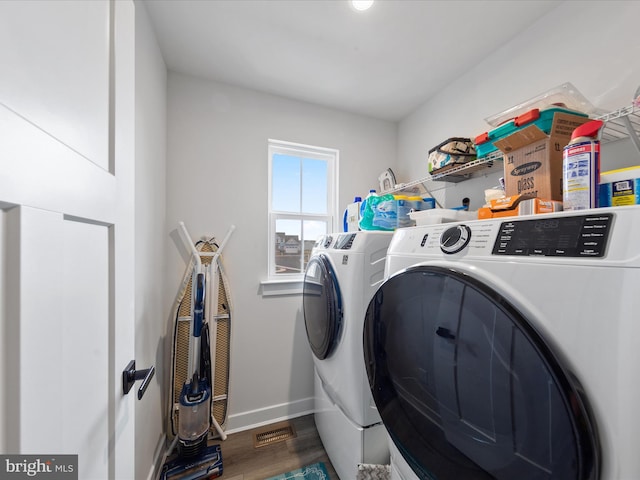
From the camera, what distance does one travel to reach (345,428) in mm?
1187

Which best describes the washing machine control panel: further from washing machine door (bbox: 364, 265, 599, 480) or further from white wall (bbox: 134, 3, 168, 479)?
white wall (bbox: 134, 3, 168, 479)

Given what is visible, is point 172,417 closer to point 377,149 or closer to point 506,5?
point 377,149

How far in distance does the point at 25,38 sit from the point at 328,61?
1.54 metres

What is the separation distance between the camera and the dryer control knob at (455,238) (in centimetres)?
→ 63

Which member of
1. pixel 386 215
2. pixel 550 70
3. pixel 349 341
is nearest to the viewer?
pixel 349 341

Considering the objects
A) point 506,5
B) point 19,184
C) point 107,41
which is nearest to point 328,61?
point 506,5

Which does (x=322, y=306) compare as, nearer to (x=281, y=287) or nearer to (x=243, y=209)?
(x=281, y=287)

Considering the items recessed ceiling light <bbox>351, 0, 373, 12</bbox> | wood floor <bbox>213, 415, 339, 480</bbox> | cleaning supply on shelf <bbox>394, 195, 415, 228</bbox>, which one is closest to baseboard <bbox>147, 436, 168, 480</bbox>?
wood floor <bbox>213, 415, 339, 480</bbox>

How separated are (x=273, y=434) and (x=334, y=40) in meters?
2.57

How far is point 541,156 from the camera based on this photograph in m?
0.86

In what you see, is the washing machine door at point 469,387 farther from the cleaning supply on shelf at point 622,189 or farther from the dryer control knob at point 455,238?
the cleaning supply on shelf at point 622,189

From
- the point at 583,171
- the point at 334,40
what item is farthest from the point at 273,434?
the point at 334,40

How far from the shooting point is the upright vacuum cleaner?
1.40 meters

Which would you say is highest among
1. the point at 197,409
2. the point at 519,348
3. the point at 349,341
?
the point at 519,348
